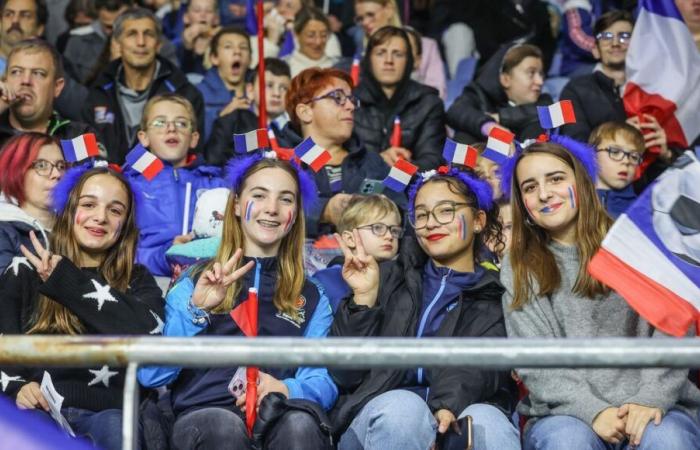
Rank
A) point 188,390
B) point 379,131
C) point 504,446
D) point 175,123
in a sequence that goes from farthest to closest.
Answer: point 379,131 → point 175,123 → point 188,390 → point 504,446

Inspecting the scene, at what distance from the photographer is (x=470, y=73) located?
9.23 meters

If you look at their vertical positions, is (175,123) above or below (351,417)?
above

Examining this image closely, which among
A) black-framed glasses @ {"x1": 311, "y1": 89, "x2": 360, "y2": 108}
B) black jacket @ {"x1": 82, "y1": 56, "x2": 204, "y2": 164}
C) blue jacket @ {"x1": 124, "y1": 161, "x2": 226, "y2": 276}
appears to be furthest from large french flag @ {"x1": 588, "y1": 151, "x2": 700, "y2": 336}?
black jacket @ {"x1": 82, "y1": 56, "x2": 204, "y2": 164}

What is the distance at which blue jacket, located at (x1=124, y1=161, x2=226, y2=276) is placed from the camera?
6539 mm

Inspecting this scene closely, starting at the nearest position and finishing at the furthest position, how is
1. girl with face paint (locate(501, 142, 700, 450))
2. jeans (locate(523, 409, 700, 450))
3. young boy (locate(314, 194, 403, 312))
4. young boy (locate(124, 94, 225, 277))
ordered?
jeans (locate(523, 409, 700, 450)) → girl with face paint (locate(501, 142, 700, 450)) → young boy (locate(314, 194, 403, 312)) → young boy (locate(124, 94, 225, 277))

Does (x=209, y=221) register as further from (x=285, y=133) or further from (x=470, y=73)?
(x=470, y=73)

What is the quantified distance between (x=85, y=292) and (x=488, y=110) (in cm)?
378

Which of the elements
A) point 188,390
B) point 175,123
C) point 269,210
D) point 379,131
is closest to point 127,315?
point 188,390

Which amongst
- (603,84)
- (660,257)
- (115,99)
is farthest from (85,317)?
(603,84)

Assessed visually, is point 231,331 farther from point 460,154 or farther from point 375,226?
point 460,154

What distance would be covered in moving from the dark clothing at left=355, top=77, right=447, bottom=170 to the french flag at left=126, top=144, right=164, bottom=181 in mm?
1483

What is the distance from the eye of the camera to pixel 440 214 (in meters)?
5.39

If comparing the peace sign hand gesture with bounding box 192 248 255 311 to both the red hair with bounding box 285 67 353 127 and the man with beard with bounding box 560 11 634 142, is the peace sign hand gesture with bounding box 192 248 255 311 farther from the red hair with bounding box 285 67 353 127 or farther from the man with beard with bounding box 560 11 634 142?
the man with beard with bounding box 560 11 634 142

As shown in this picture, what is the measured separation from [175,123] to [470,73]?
9.96 feet
